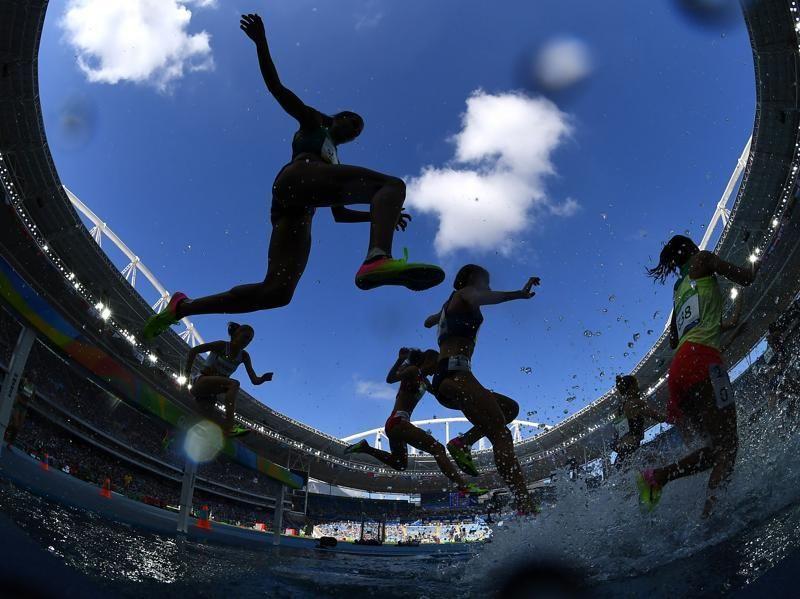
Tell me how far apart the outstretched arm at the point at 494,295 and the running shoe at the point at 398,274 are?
1.53m

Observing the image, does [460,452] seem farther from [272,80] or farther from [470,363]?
[272,80]

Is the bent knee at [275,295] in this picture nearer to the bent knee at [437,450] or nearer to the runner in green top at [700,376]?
the runner in green top at [700,376]

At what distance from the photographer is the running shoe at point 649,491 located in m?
2.52

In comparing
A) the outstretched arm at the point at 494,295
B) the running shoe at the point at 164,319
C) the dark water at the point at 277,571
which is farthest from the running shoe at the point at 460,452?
the running shoe at the point at 164,319

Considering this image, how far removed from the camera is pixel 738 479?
237 cm

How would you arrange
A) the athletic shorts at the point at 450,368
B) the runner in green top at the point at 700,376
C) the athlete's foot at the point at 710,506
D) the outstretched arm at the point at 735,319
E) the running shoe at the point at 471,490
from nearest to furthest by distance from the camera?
1. the athlete's foot at the point at 710,506
2. the runner in green top at the point at 700,376
3. the outstretched arm at the point at 735,319
4. the athletic shorts at the point at 450,368
5. the running shoe at the point at 471,490

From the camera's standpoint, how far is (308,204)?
2631mm

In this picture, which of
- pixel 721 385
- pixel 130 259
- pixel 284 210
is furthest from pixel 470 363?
pixel 130 259

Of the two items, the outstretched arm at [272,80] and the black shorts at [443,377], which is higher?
the outstretched arm at [272,80]

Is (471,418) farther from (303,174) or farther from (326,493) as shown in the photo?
(326,493)

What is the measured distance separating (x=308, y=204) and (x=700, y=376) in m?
2.36

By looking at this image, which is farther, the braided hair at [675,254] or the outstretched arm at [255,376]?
the outstretched arm at [255,376]

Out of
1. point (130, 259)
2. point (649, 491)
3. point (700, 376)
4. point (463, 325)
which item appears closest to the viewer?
point (649, 491)

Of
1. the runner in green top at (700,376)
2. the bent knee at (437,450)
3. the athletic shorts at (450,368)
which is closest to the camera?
the runner in green top at (700,376)
